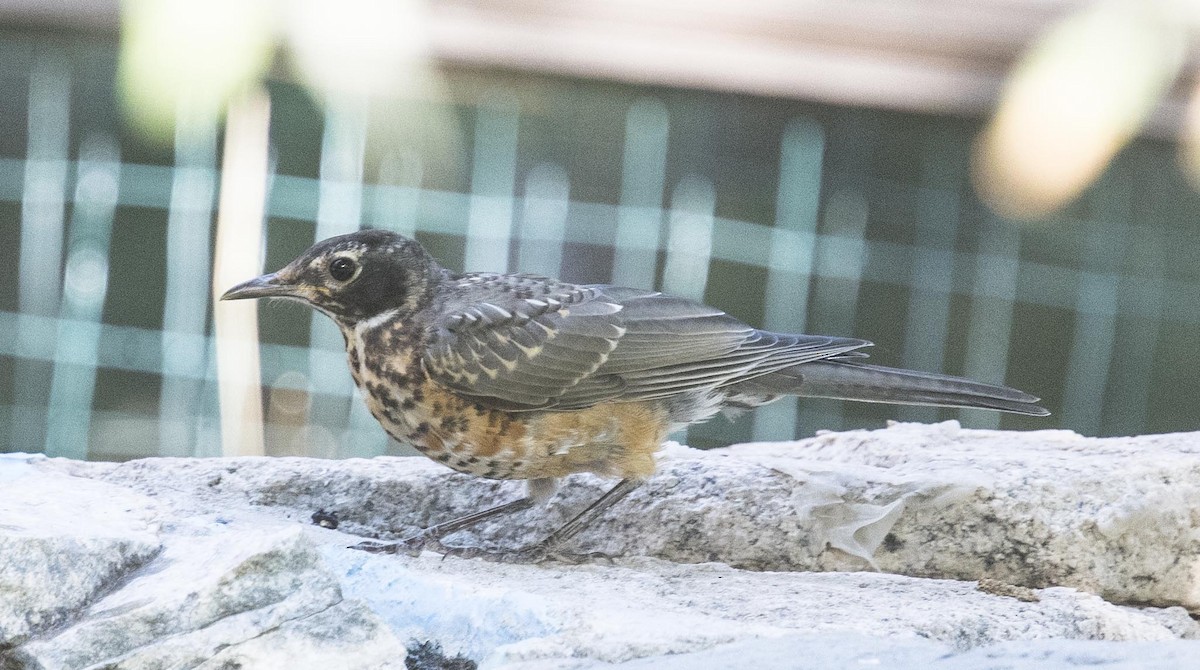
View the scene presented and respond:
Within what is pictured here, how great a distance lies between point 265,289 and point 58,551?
109cm

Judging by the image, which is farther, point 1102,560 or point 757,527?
point 757,527

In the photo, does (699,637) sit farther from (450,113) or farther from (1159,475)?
(450,113)

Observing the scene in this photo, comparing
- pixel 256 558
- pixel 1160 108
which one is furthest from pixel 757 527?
pixel 1160 108

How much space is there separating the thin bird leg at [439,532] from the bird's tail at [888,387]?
0.75 m

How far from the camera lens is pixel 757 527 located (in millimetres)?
3227

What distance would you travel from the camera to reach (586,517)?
3398 mm

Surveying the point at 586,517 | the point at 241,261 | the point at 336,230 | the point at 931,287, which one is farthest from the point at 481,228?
the point at 586,517

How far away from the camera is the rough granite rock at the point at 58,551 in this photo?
2318 mm

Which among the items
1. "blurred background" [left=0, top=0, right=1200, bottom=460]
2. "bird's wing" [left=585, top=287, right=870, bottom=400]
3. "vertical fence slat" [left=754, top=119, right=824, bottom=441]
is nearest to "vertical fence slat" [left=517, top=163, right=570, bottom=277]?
"blurred background" [left=0, top=0, right=1200, bottom=460]

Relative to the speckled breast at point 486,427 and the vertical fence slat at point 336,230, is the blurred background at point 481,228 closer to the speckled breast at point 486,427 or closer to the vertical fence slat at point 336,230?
the vertical fence slat at point 336,230

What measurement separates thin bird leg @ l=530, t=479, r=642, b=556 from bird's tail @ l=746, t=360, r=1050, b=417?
21.3 inches

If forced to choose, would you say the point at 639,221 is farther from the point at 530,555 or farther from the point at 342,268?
the point at 530,555

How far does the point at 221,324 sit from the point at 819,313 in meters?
2.33

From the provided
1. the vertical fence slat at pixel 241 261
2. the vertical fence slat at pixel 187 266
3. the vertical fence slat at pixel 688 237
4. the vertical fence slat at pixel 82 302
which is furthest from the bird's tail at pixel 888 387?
the vertical fence slat at pixel 82 302
